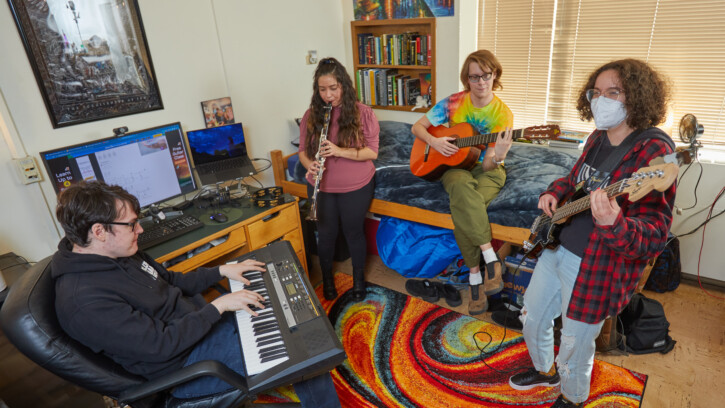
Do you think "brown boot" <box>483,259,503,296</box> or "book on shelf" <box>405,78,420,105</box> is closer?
"brown boot" <box>483,259,503,296</box>

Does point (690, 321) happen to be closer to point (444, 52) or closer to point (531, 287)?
point (531, 287)

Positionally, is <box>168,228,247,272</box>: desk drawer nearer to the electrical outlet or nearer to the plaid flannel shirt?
the electrical outlet

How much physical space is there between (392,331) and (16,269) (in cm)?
179

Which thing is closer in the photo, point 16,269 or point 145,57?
point 16,269

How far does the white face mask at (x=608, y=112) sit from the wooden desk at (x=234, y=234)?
1621 mm

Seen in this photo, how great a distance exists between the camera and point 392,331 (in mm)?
2348

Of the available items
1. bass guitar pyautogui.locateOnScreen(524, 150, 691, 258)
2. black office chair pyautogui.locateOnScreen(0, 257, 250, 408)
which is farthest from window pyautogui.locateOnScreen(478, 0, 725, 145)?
black office chair pyautogui.locateOnScreen(0, 257, 250, 408)

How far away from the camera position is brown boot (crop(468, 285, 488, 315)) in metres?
2.36

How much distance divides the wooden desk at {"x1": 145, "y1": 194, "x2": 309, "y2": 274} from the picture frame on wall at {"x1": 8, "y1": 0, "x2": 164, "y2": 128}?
27.3 inches

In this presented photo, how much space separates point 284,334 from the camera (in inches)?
55.5

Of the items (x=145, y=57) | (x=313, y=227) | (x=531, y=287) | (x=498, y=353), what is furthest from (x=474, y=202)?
(x=145, y=57)

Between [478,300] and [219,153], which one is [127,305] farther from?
[478,300]

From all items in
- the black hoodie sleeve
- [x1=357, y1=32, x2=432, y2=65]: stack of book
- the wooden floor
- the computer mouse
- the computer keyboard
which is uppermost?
[x1=357, y1=32, x2=432, y2=65]: stack of book

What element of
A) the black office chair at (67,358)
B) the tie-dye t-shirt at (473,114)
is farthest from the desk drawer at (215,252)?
the tie-dye t-shirt at (473,114)
